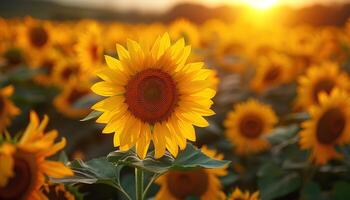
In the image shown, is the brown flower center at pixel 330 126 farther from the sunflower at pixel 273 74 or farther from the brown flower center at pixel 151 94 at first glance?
the sunflower at pixel 273 74

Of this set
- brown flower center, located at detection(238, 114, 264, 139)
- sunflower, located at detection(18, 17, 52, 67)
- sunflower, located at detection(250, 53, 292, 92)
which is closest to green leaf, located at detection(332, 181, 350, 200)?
brown flower center, located at detection(238, 114, 264, 139)

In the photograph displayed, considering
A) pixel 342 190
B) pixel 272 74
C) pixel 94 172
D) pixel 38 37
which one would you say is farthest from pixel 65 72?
pixel 94 172

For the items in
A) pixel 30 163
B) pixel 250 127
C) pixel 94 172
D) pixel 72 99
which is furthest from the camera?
pixel 72 99

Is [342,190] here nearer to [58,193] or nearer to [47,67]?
[58,193]

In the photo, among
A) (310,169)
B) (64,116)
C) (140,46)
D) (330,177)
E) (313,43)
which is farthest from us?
(313,43)

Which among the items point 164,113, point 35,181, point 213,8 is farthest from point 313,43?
point 213,8

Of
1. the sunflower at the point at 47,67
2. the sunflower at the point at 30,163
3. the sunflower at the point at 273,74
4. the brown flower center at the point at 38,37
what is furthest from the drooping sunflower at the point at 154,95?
the brown flower center at the point at 38,37

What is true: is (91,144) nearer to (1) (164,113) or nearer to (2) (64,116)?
(2) (64,116)
